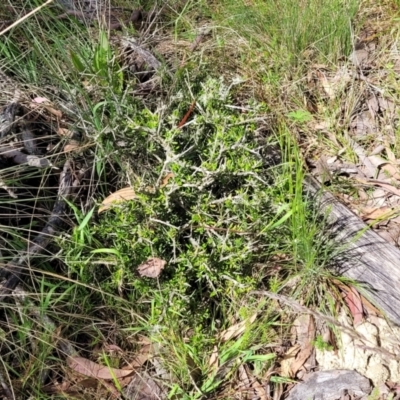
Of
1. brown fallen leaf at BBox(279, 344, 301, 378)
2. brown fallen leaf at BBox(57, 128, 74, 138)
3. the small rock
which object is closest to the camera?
the small rock

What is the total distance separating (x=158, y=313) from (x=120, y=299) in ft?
0.45

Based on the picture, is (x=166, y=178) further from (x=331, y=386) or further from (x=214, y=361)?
(x=331, y=386)

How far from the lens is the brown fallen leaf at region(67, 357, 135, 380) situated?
1930mm

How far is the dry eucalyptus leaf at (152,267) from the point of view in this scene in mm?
1925

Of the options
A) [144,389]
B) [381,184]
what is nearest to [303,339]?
[144,389]

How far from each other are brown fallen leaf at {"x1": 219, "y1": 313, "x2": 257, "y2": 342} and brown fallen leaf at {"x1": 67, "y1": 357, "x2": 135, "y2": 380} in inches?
12.8

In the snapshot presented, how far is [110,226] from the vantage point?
6.73 ft

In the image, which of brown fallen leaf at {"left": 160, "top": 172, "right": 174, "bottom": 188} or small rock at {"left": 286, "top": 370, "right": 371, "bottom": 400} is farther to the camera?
brown fallen leaf at {"left": 160, "top": 172, "right": 174, "bottom": 188}

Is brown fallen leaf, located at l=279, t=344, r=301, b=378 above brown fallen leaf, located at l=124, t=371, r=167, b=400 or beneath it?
above

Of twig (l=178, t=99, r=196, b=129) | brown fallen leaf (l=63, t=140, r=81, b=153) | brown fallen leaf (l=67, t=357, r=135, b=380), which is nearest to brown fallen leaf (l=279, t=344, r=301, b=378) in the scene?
brown fallen leaf (l=67, t=357, r=135, b=380)

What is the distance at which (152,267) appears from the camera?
194cm

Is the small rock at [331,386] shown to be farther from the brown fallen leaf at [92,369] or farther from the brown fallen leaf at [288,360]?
the brown fallen leaf at [92,369]

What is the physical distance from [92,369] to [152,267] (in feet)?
1.30

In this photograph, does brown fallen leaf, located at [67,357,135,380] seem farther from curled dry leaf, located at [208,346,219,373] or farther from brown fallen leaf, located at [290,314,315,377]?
brown fallen leaf, located at [290,314,315,377]
